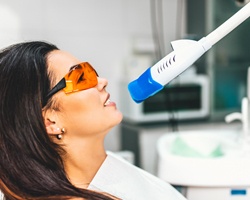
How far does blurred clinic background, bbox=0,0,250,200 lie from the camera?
85.1 inches

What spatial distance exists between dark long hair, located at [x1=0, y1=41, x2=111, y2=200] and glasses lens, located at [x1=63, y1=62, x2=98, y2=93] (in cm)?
5

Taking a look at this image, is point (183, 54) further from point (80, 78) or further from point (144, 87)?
point (80, 78)

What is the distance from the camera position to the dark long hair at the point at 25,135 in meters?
1.01

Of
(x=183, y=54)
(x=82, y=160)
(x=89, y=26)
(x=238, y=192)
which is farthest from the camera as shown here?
(x=89, y=26)

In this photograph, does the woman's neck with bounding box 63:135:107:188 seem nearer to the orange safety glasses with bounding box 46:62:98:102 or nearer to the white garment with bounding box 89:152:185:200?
the white garment with bounding box 89:152:185:200

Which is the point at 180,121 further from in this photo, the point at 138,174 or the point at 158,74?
the point at 158,74

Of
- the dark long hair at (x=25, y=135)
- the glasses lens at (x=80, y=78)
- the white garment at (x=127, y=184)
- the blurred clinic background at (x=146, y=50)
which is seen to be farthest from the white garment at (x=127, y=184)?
the blurred clinic background at (x=146, y=50)

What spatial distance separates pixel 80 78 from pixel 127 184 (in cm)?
37

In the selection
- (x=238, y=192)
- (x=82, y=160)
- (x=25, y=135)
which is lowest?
(x=238, y=192)

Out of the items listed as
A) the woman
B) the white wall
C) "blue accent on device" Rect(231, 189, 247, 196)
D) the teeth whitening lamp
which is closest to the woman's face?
the woman

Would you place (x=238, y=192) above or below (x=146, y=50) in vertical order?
below

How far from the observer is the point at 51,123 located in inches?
42.3

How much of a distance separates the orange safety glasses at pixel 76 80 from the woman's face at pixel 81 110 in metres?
0.01


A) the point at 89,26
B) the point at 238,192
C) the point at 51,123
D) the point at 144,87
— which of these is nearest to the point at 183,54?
the point at 144,87
